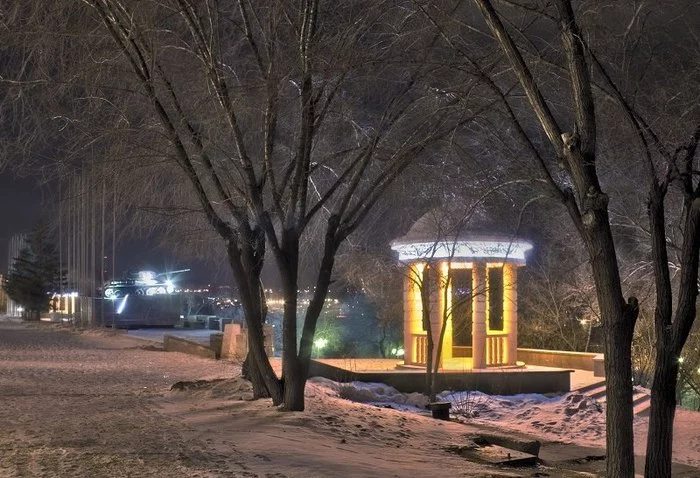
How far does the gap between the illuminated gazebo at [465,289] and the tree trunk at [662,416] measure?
11061 mm

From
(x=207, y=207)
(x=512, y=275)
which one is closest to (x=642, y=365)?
(x=512, y=275)

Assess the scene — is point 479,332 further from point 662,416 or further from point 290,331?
point 662,416

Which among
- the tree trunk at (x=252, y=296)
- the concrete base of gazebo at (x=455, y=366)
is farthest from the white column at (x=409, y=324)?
the tree trunk at (x=252, y=296)

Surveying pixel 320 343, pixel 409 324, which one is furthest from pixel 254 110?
pixel 320 343

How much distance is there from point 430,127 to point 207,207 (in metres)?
3.87

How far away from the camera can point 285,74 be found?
42.9ft

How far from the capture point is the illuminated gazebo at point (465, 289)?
74.6ft

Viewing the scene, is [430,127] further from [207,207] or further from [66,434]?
[66,434]

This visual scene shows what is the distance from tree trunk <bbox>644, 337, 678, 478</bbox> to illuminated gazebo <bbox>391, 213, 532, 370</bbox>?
36.3 feet

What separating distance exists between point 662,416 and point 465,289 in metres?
15.7

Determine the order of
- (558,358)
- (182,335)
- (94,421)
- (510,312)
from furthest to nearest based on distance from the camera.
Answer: (182,335) → (558,358) → (510,312) → (94,421)

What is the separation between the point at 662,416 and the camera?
9812mm

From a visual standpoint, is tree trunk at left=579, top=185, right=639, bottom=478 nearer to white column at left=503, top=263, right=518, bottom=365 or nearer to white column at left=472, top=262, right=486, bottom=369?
white column at left=472, top=262, right=486, bottom=369

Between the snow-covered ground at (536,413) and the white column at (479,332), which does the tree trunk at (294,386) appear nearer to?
the snow-covered ground at (536,413)
